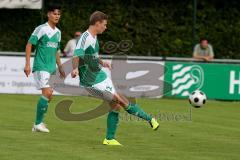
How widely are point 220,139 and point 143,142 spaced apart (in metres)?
1.55

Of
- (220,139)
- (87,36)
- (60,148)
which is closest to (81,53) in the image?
(87,36)

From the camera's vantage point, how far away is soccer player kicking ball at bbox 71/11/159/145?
11.5 m

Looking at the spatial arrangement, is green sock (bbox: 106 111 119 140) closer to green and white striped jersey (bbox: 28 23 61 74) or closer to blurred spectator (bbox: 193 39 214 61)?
green and white striped jersey (bbox: 28 23 61 74)

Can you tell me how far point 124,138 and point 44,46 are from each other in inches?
85.1

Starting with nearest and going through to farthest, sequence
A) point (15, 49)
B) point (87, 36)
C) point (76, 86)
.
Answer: point (87, 36) < point (76, 86) < point (15, 49)

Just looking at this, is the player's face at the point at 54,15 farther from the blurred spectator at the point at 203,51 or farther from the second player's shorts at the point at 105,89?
the blurred spectator at the point at 203,51

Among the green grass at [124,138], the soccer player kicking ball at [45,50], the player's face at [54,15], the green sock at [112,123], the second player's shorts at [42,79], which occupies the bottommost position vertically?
the green grass at [124,138]

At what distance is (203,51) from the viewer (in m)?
23.9

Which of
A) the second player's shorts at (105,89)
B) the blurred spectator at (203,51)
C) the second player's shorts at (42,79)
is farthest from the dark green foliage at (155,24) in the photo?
the second player's shorts at (105,89)

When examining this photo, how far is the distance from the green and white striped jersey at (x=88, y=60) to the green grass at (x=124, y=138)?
94 centimetres

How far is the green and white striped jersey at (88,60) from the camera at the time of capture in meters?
11.5

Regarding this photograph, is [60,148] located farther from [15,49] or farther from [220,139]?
[15,49]

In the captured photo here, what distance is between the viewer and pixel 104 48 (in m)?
26.2

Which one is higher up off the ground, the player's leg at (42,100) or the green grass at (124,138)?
Result: the player's leg at (42,100)
